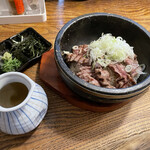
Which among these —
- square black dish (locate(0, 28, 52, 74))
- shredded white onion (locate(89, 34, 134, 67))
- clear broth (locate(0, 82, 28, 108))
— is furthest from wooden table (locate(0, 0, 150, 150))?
shredded white onion (locate(89, 34, 134, 67))

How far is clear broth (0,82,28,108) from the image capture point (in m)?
1.14

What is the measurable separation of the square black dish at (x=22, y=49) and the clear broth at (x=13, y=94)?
456mm

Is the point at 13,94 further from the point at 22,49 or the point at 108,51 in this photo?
the point at 108,51

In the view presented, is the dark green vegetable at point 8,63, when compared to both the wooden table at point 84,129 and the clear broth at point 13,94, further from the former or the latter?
the clear broth at point 13,94

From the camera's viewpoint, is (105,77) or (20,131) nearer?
(20,131)

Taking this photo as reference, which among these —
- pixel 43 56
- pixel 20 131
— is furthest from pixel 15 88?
pixel 43 56

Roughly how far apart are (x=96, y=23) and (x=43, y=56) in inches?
27.7

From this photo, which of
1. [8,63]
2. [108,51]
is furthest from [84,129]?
[8,63]

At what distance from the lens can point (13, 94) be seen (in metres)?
1.17

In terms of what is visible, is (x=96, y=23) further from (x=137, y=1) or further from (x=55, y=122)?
(x=137, y=1)

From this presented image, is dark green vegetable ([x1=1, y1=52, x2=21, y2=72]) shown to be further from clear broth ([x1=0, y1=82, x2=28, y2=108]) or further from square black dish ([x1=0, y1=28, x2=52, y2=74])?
clear broth ([x1=0, y1=82, x2=28, y2=108])

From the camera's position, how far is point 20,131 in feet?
3.88

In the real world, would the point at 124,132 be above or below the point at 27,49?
below

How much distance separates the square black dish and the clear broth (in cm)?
46
